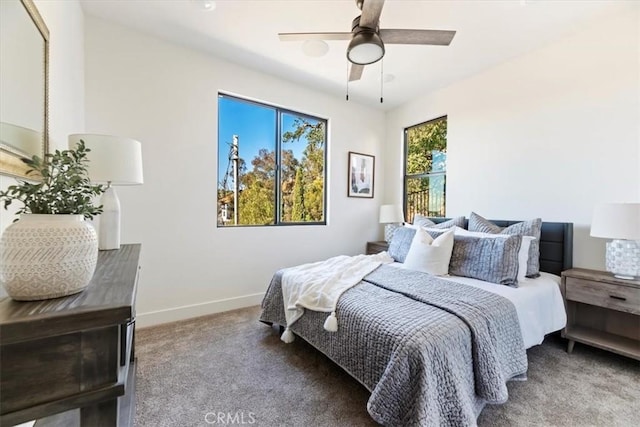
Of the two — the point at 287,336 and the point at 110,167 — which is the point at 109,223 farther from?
the point at 287,336

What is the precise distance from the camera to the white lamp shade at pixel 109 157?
5.01ft

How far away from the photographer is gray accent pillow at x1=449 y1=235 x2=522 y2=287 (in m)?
2.23

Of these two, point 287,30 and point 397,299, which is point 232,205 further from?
point 397,299

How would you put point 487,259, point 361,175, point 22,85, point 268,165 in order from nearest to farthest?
point 22,85
point 487,259
point 268,165
point 361,175

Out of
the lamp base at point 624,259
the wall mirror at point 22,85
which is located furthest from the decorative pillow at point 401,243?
the wall mirror at point 22,85

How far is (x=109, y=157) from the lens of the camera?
156cm

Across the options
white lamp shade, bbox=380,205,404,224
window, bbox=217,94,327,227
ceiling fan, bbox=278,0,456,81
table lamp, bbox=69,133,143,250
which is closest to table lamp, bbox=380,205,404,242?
white lamp shade, bbox=380,205,404,224

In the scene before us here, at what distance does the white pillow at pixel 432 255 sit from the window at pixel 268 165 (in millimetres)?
1695

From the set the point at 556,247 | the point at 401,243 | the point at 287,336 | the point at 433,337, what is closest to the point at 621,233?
the point at 556,247

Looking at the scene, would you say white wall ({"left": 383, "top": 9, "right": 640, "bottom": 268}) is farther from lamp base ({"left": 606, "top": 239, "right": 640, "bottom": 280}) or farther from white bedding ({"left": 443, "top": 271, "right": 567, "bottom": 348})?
white bedding ({"left": 443, "top": 271, "right": 567, "bottom": 348})

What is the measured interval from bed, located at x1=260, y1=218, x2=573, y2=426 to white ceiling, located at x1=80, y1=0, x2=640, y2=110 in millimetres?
2217

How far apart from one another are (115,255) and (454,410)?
6.13 feet

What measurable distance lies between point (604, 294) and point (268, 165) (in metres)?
3.46

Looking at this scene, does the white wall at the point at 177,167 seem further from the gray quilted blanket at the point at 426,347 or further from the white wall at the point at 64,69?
the gray quilted blanket at the point at 426,347
